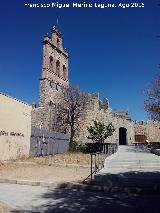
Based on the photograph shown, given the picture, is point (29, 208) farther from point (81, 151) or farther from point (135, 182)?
point (81, 151)

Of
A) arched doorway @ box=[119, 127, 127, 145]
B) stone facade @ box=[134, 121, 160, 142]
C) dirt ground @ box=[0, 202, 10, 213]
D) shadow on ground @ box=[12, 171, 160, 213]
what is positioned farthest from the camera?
stone facade @ box=[134, 121, 160, 142]

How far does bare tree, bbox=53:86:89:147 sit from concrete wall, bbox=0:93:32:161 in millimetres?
11381

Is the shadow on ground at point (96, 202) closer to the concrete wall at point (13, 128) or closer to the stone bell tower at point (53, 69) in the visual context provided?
the concrete wall at point (13, 128)

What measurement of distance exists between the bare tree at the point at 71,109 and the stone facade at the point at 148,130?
1761 cm

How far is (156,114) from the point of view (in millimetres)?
18078

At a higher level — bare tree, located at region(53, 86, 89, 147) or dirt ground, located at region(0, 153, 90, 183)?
bare tree, located at region(53, 86, 89, 147)

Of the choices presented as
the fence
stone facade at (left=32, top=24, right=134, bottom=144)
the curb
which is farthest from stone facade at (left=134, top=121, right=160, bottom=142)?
the curb

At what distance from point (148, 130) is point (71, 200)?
137 ft

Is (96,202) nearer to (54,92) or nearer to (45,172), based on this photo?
(45,172)

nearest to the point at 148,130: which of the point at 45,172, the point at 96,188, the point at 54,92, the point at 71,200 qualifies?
the point at 54,92

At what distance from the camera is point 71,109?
1230 inches

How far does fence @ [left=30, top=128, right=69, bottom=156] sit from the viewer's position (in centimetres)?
2089

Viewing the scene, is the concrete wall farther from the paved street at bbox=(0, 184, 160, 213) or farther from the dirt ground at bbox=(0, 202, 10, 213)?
the dirt ground at bbox=(0, 202, 10, 213)

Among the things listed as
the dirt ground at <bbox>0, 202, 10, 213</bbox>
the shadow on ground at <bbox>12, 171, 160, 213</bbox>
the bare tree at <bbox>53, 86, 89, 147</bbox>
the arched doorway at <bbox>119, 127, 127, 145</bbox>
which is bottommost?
the shadow on ground at <bbox>12, 171, 160, 213</bbox>
